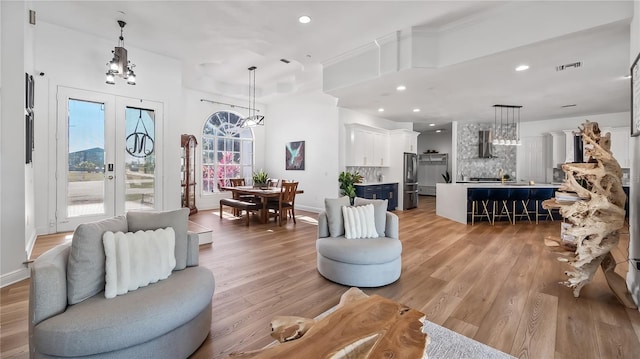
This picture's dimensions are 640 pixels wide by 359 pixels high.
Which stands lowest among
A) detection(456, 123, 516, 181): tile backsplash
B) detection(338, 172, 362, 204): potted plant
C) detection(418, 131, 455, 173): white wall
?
detection(338, 172, 362, 204): potted plant

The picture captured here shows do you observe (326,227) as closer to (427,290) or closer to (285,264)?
(285,264)

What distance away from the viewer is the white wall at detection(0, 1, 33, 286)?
297 cm

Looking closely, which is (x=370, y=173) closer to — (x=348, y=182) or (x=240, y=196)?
(x=348, y=182)

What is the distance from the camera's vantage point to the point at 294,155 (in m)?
8.40

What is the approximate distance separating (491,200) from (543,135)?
13.2 ft

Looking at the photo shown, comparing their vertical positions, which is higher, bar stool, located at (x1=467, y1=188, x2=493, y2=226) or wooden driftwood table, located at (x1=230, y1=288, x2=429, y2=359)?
bar stool, located at (x1=467, y1=188, x2=493, y2=226)

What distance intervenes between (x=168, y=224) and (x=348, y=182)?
5317 millimetres

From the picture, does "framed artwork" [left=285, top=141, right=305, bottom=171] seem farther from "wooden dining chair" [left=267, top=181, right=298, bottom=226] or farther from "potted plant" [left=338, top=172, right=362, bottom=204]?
"wooden dining chair" [left=267, top=181, right=298, bottom=226]

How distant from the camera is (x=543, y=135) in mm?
8578

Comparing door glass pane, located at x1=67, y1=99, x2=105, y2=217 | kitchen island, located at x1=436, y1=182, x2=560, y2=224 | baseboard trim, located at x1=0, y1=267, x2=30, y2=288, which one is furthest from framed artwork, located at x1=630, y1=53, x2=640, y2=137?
door glass pane, located at x1=67, y1=99, x2=105, y2=217

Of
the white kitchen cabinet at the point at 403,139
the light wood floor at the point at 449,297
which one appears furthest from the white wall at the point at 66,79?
the white kitchen cabinet at the point at 403,139

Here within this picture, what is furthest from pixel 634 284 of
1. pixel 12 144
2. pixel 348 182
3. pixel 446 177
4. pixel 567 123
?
pixel 446 177

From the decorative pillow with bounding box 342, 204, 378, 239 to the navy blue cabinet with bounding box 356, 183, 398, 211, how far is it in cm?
400

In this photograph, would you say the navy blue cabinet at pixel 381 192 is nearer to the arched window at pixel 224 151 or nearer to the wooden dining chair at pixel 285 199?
the wooden dining chair at pixel 285 199
